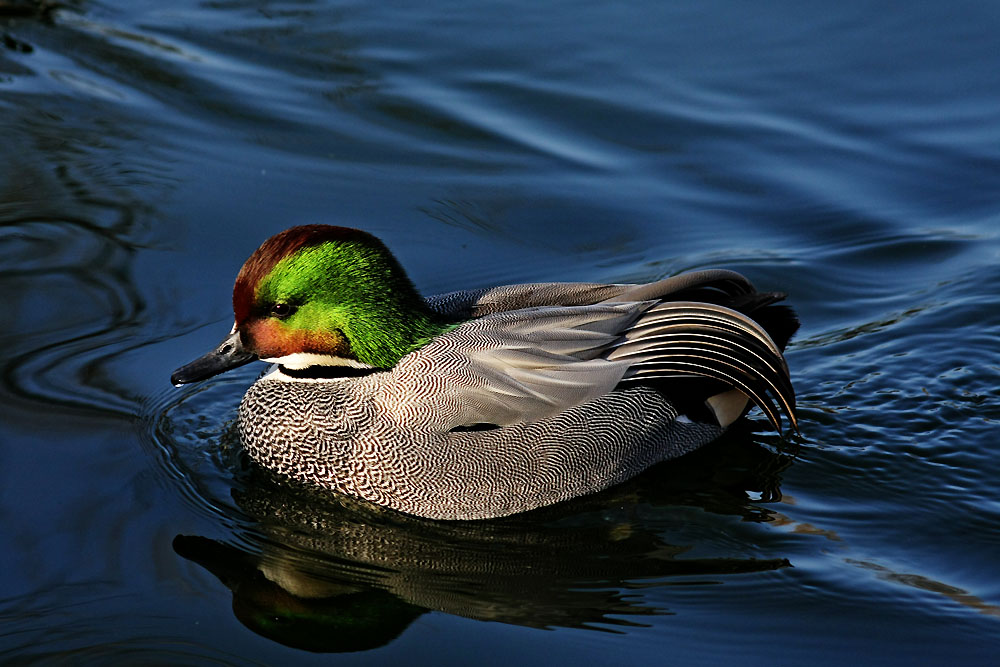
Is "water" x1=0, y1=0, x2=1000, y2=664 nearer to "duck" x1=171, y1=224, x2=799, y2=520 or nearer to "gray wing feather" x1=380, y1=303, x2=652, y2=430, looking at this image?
"duck" x1=171, y1=224, x2=799, y2=520

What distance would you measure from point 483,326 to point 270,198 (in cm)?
304

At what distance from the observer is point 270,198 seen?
8.24 meters

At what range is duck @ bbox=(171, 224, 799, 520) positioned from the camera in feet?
18.1

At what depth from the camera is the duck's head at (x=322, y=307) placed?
5430 millimetres

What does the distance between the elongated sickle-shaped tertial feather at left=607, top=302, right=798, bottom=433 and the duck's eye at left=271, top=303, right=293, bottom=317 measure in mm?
1420

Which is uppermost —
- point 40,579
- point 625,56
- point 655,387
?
point 625,56

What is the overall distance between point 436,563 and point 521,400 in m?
0.79

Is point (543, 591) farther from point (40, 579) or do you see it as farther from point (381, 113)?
point (381, 113)

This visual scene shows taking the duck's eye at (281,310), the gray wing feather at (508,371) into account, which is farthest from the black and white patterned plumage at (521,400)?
the duck's eye at (281,310)

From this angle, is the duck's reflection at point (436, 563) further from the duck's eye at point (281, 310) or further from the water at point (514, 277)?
the duck's eye at point (281, 310)

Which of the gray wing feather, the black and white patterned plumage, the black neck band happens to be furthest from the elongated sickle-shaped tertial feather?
the black neck band

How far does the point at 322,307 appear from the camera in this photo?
555 centimetres

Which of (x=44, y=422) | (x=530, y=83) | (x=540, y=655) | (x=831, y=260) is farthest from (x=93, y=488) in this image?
(x=530, y=83)

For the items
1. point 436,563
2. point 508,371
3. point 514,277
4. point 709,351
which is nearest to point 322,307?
point 508,371
